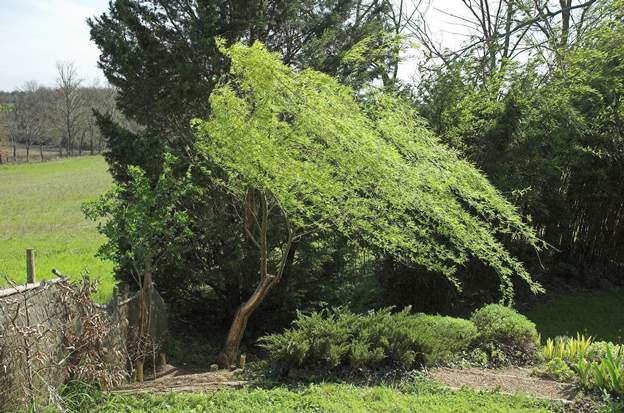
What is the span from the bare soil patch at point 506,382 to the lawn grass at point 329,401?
25cm

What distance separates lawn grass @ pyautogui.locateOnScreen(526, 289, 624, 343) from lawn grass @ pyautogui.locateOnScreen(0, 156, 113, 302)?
6.27 m

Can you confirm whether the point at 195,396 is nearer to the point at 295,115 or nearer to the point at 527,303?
the point at 295,115

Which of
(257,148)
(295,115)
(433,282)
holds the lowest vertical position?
(433,282)

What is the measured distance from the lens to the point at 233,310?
729cm

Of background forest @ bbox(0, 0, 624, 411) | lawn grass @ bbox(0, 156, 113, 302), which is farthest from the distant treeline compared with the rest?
background forest @ bbox(0, 0, 624, 411)

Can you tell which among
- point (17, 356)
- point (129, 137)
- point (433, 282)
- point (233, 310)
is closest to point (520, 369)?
point (433, 282)

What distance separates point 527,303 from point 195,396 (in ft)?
21.6

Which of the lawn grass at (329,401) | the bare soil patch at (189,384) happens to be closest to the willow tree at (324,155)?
the lawn grass at (329,401)

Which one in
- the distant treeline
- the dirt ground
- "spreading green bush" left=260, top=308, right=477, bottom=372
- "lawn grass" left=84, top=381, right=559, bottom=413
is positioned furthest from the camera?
the distant treeline

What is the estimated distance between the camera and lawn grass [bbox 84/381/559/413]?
3.82m

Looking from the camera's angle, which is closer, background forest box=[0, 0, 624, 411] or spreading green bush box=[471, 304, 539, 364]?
background forest box=[0, 0, 624, 411]

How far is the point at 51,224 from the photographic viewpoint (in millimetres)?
15930

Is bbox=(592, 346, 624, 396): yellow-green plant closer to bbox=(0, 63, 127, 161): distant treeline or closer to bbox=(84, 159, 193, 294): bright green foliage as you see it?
bbox=(84, 159, 193, 294): bright green foliage

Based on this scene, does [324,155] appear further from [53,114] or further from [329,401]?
[53,114]
